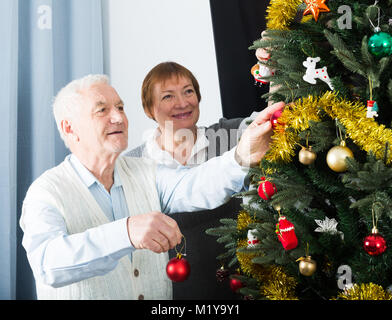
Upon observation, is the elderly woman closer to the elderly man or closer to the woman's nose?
the woman's nose

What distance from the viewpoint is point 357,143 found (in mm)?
748

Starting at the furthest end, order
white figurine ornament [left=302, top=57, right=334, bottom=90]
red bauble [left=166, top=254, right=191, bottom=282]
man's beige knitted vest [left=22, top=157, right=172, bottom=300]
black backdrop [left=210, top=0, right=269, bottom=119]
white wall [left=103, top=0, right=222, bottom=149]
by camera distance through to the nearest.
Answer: white wall [left=103, top=0, right=222, bottom=149]
black backdrop [left=210, top=0, right=269, bottom=119]
man's beige knitted vest [left=22, top=157, right=172, bottom=300]
red bauble [left=166, top=254, right=191, bottom=282]
white figurine ornament [left=302, top=57, right=334, bottom=90]

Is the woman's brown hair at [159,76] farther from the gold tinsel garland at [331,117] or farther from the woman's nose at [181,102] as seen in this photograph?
the gold tinsel garland at [331,117]

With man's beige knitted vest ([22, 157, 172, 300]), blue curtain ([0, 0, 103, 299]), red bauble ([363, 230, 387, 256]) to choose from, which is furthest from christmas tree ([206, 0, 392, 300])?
blue curtain ([0, 0, 103, 299])

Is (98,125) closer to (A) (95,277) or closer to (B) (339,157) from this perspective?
(A) (95,277)

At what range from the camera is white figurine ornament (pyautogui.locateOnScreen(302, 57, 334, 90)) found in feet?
2.61

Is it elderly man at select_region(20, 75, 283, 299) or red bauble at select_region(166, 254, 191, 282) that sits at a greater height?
elderly man at select_region(20, 75, 283, 299)

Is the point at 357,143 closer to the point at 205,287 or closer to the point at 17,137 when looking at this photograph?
the point at 205,287

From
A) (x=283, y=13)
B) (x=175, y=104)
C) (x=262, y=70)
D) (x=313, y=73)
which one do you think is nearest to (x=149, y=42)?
(x=175, y=104)

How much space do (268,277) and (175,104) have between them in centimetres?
97

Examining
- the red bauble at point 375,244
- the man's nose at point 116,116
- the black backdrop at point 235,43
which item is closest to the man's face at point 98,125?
the man's nose at point 116,116

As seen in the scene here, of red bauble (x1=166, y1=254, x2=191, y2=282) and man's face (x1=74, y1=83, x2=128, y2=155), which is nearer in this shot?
red bauble (x1=166, y1=254, x2=191, y2=282)

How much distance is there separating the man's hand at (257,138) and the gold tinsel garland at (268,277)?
0.55 feet

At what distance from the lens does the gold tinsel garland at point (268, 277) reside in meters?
0.88
